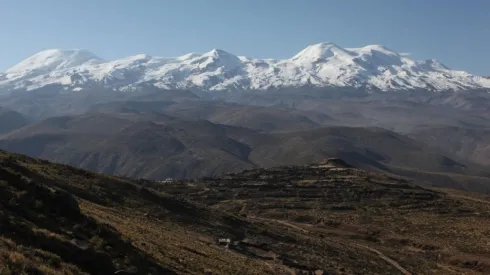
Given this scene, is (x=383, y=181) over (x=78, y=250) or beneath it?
beneath

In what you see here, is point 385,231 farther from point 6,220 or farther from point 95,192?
point 6,220

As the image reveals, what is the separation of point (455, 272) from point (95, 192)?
146 ft

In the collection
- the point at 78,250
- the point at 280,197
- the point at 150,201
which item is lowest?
the point at 280,197

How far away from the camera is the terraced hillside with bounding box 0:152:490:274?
24.2 m

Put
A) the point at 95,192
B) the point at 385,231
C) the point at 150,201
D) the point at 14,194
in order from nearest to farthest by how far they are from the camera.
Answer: the point at 14,194 → the point at 95,192 → the point at 150,201 → the point at 385,231

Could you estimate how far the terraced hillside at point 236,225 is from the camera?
24.2 m

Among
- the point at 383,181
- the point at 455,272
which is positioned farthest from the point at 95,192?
the point at 383,181

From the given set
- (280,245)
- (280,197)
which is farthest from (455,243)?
(280,197)

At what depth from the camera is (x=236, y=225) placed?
61.2 metres

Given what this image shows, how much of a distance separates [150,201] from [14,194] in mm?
31883

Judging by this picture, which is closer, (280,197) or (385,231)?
(385,231)

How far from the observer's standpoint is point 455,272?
61.8 m

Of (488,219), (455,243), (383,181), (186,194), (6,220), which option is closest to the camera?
(6,220)

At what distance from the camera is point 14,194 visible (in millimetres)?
27656
